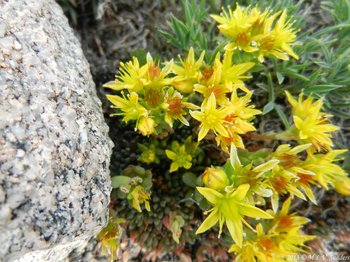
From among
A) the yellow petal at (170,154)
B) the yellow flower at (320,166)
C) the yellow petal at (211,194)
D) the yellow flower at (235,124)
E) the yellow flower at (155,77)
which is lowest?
the yellow flower at (320,166)

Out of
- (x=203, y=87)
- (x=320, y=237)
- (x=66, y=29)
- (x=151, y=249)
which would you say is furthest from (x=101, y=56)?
(x=320, y=237)

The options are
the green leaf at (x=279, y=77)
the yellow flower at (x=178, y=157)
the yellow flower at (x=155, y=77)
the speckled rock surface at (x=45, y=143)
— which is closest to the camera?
the speckled rock surface at (x=45, y=143)

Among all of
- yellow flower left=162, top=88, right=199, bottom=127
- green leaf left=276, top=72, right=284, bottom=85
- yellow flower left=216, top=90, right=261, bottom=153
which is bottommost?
green leaf left=276, top=72, right=284, bottom=85

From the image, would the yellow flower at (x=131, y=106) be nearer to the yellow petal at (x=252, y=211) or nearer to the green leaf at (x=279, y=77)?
→ the yellow petal at (x=252, y=211)

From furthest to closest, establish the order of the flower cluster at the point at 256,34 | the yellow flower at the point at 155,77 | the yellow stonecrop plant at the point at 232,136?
the flower cluster at the point at 256,34 < the yellow flower at the point at 155,77 < the yellow stonecrop plant at the point at 232,136

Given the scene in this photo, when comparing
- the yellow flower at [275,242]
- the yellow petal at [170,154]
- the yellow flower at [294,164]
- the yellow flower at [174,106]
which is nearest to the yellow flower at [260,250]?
the yellow flower at [275,242]

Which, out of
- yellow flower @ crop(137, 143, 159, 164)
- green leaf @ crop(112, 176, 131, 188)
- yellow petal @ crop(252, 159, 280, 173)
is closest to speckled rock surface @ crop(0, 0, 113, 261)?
green leaf @ crop(112, 176, 131, 188)

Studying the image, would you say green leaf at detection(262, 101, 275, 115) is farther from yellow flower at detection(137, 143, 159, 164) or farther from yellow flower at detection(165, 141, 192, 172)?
yellow flower at detection(137, 143, 159, 164)

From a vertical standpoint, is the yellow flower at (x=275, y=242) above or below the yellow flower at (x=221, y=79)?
below

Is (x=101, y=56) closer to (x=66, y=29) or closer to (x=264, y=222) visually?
(x=66, y=29)
